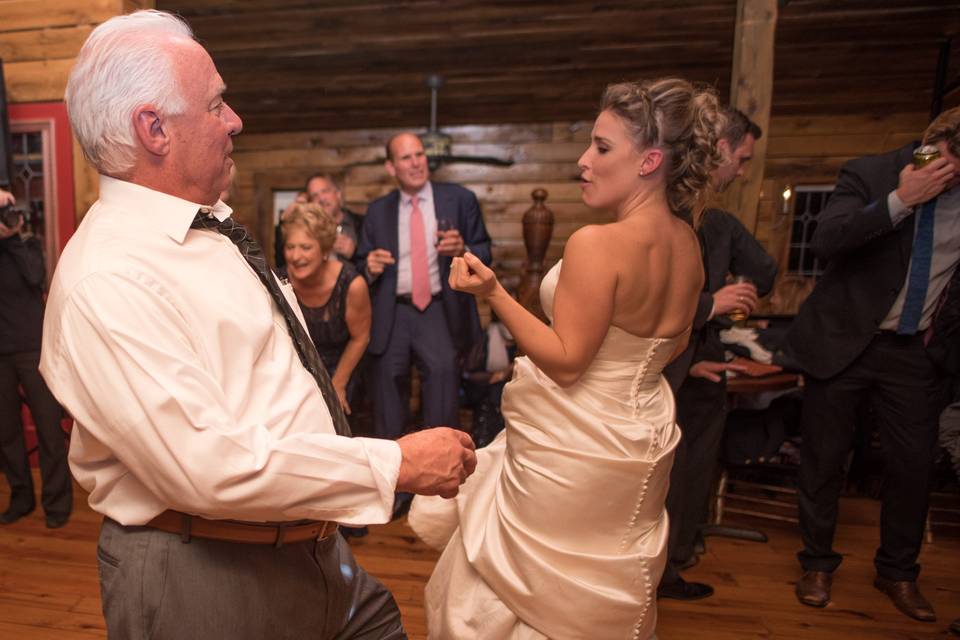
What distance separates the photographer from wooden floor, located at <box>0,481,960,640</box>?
220cm

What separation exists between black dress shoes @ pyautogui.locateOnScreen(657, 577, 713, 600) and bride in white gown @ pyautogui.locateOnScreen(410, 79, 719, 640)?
0.94 meters

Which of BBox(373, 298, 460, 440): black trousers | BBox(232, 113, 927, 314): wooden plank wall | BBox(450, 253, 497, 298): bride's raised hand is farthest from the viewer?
BBox(232, 113, 927, 314): wooden plank wall

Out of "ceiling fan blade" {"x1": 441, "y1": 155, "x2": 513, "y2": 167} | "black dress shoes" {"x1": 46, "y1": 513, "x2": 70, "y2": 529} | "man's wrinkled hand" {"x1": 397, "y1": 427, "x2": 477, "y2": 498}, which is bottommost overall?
"black dress shoes" {"x1": 46, "y1": 513, "x2": 70, "y2": 529}

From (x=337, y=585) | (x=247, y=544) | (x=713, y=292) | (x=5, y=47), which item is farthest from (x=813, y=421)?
(x=5, y=47)

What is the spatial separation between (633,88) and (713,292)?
1.05 metres

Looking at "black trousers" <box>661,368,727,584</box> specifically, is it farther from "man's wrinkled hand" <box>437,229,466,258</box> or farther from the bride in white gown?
"man's wrinkled hand" <box>437,229,466,258</box>

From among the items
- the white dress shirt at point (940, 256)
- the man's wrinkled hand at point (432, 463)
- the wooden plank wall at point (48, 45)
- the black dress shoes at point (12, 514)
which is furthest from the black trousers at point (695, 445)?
the wooden plank wall at point (48, 45)

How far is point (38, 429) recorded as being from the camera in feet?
9.69

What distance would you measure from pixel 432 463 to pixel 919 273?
204cm

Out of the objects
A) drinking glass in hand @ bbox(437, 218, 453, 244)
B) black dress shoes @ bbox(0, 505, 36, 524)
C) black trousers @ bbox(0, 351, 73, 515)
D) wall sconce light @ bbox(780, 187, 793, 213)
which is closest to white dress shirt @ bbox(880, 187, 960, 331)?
drinking glass in hand @ bbox(437, 218, 453, 244)

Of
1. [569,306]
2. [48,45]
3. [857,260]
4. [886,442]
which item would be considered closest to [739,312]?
[857,260]

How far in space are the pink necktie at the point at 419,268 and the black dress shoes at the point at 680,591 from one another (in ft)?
5.70

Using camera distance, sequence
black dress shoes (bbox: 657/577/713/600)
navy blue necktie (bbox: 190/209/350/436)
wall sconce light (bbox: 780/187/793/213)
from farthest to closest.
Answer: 1. wall sconce light (bbox: 780/187/793/213)
2. black dress shoes (bbox: 657/577/713/600)
3. navy blue necktie (bbox: 190/209/350/436)

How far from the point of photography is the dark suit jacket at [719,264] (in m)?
2.28
